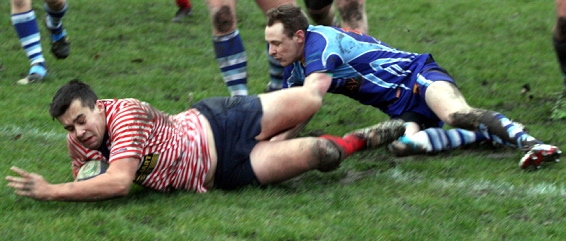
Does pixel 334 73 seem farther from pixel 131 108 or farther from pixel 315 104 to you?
pixel 131 108

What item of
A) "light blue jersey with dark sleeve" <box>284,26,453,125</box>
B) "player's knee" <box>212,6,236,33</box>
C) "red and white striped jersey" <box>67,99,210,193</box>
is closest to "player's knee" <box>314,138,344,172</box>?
"red and white striped jersey" <box>67,99,210,193</box>

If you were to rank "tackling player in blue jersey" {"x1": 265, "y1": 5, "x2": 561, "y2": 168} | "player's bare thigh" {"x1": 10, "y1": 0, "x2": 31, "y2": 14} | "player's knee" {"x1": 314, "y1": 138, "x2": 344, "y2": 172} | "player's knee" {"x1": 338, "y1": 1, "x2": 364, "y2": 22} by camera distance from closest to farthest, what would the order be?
1. "player's knee" {"x1": 314, "y1": 138, "x2": 344, "y2": 172}
2. "tackling player in blue jersey" {"x1": 265, "y1": 5, "x2": 561, "y2": 168}
3. "player's knee" {"x1": 338, "y1": 1, "x2": 364, "y2": 22}
4. "player's bare thigh" {"x1": 10, "y1": 0, "x2": 31, "y2": 14}

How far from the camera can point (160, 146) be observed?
4422mm

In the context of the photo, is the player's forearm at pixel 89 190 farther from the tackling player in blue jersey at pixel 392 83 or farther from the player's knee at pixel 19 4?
the player's knee at pixel 19 4

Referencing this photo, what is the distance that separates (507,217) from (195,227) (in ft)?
4.42

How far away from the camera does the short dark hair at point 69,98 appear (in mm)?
4293

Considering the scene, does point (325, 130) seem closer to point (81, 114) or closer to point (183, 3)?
point (81, 114)

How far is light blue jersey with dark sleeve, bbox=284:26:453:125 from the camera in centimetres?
540

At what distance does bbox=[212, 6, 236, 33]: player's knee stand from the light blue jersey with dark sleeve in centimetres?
47

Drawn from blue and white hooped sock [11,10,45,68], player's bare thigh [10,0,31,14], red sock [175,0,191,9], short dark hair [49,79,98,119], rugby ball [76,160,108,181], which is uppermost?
short dark hair [49,79,98,119]

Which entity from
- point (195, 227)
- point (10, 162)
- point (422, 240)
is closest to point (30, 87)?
point (10, 162)

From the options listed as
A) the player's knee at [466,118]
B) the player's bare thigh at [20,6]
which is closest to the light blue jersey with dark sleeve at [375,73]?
the player's knee at [466,118]

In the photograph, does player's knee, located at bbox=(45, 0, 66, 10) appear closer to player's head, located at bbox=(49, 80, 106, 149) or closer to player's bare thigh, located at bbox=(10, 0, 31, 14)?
player's bare thigh, located at bbox=(10, 0, 31, 14)

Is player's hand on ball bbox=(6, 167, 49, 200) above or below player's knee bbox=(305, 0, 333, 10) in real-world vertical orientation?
above
